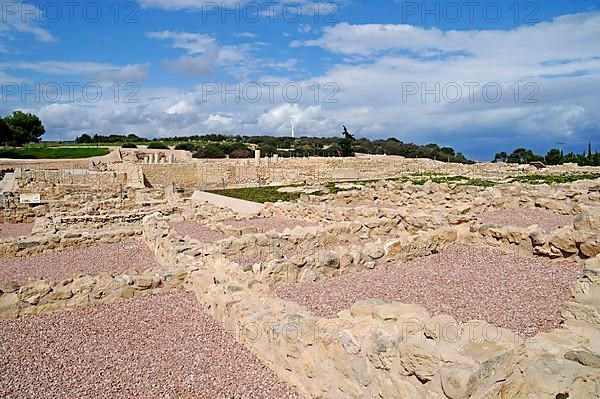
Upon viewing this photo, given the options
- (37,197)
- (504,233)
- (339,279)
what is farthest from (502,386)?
(37,197)

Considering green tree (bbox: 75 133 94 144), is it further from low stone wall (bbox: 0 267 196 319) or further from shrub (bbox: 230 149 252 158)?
low stone wall (bbox: 0 267 196 319)

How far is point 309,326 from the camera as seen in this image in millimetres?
4891

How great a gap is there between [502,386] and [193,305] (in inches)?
194

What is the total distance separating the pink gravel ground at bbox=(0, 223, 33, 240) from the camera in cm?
1664

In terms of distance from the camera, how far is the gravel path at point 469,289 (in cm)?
Answer: 602

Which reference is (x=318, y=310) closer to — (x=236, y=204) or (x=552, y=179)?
(x=236, y=204)

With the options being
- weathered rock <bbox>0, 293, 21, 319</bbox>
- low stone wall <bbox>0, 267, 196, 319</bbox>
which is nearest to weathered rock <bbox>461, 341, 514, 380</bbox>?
low stone wall <bbox>0, 267, 196, 319</bbox>

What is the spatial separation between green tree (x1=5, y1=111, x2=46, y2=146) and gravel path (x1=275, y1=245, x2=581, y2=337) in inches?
2265

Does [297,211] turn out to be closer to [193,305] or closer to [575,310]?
[193,305]

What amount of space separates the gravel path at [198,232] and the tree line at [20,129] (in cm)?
4602

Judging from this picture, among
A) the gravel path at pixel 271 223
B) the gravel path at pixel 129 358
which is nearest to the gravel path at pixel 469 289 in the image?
the gravel path at pixel 129 358

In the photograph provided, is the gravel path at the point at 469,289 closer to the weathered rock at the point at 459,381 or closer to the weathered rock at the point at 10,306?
the weathered rock at the point at 459,381

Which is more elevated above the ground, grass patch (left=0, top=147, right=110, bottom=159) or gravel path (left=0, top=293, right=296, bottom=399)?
grass patch (left=0, top=147, right=110, bottom=159)

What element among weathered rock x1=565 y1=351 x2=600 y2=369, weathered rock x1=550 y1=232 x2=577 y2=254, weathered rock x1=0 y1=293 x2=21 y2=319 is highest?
weathered rock x1=550 y1=232 x2=577 y2=254
